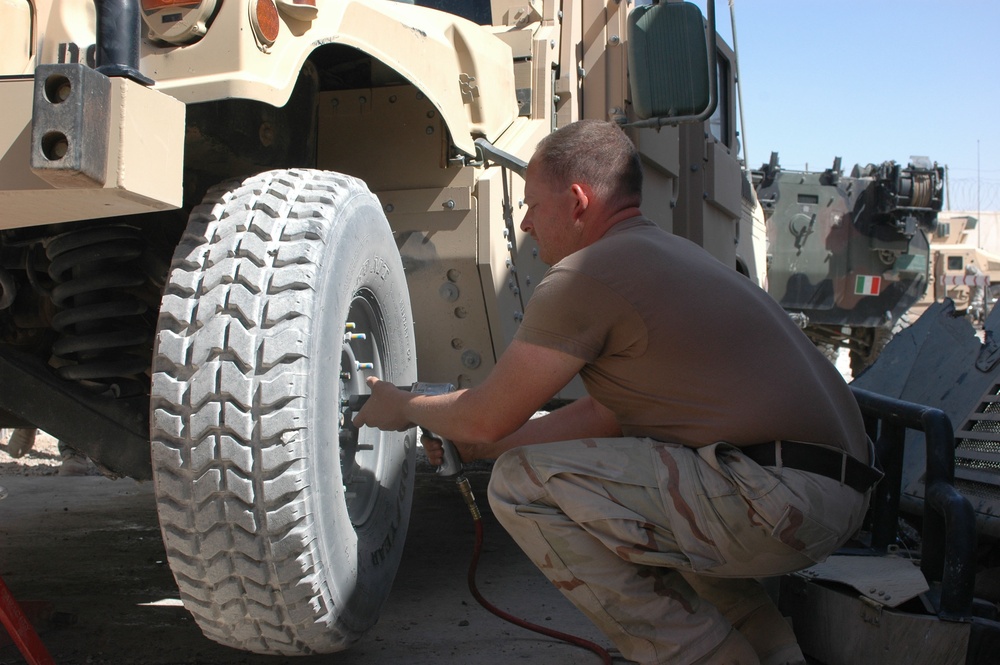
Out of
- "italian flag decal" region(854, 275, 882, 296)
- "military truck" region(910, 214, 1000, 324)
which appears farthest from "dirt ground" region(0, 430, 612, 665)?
"military truck" region(910, 214, 1000, 324)

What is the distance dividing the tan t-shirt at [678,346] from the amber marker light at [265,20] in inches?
32.3

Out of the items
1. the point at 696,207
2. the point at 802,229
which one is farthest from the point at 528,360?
the point at 802,229

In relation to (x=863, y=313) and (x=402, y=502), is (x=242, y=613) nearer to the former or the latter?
(x=402, y=502)

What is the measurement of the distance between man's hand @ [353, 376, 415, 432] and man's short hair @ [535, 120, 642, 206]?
648 millimetres

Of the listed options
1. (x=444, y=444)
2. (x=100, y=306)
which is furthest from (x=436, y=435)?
(x=100, y=306)

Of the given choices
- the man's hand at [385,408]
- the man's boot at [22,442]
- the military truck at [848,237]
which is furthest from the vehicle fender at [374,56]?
the military truck at [848,237]

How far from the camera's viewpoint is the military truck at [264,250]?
1975mm

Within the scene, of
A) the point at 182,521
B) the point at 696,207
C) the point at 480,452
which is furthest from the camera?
the point at 696,207

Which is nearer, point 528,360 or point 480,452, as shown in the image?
point 528,360

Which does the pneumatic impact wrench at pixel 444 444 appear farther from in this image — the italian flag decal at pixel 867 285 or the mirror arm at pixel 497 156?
the italian flag decal at pixel 867 285

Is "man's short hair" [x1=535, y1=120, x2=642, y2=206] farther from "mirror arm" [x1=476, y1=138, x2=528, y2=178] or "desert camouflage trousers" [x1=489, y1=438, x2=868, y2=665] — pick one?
"mirror arm" [x1=476, y1=138, x2=528, y2=178]

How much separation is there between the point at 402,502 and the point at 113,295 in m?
1.01

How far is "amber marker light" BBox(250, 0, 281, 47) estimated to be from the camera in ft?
7.19

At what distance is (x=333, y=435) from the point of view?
2.26 meters
